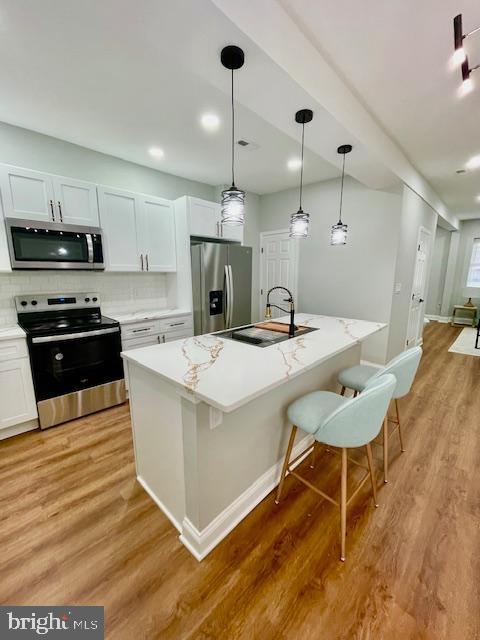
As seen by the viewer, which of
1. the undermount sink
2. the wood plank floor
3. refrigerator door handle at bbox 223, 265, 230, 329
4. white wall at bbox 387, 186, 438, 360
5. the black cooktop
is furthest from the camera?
refrigerator door handle at bbox 223, 265, 230, 329

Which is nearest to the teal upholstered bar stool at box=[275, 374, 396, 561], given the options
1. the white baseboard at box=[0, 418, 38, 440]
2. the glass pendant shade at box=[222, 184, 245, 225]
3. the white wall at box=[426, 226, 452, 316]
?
the glass pendant shade at box=[222, 184, 245, 225]

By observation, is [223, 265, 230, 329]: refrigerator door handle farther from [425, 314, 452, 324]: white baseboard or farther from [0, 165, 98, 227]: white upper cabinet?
[425, 314, 452, 324]: white baseboard

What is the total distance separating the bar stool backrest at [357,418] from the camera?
1284 millimetres

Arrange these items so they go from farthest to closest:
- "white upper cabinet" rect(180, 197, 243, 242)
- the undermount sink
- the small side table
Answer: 1. the small side table
2. "white upper cabinet" rect(180, 197, 243, 242)
3. the undermount sink

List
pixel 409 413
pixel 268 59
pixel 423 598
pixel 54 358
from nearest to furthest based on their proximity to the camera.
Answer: pixel 423 598 < pixel 268 59 < pixel 54 358 < pixel 409 413

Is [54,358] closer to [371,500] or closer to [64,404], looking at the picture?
[64,404]

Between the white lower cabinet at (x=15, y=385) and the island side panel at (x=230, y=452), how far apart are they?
1853 mm

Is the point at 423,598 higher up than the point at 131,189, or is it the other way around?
the point at 131,189

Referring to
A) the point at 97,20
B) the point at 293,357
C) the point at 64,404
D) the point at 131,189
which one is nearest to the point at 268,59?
the point at 97,20

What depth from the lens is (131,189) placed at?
3328 millimetres

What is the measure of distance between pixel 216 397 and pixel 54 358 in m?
2.08

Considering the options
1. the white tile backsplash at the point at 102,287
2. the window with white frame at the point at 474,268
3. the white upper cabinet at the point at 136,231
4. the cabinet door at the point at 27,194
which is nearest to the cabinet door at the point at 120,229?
the white upper cabinet at the point at 136,231

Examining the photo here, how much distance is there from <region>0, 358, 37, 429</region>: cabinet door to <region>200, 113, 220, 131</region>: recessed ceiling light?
2614mm

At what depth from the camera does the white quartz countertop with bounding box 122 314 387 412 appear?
45.4 inches
